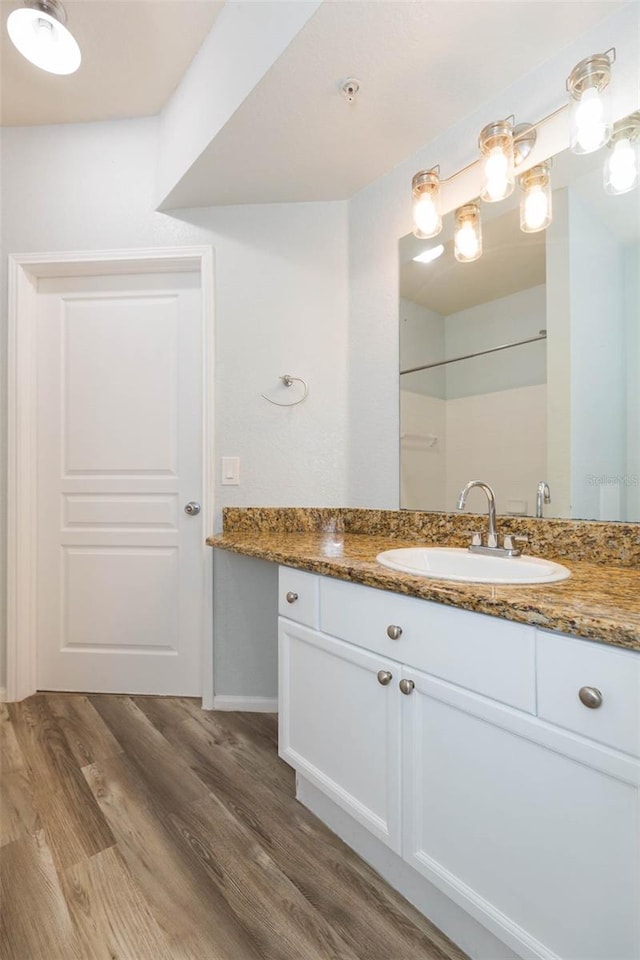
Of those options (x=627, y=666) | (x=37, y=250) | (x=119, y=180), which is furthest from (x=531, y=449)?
(x=37, y=250)

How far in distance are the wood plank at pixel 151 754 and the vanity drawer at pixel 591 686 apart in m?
1.23

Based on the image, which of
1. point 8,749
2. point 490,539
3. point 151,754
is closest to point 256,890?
point 151,754

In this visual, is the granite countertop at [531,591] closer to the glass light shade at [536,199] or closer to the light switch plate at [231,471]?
the light switch plate at [231,471]

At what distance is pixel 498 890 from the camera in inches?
33.8

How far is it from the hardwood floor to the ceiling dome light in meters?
2.38

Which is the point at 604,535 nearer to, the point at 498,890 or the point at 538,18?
the point at 498,890

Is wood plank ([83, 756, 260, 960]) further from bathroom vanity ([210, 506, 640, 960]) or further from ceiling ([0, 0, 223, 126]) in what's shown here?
ceiling ([0, 0, 223, 126])

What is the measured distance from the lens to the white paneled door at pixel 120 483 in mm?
2104

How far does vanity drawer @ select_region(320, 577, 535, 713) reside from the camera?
81cm

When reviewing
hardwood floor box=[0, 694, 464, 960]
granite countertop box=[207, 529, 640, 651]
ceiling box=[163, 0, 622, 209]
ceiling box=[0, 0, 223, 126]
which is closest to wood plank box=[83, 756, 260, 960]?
hardwood floor box=[0, 694, 464, 960]

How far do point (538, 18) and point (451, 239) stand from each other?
0.56 meters

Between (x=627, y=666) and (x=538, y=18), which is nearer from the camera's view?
(x=627, y=666)

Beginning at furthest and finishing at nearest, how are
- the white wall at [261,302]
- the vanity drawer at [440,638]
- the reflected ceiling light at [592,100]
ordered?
the white wall at [261,302] < the reflected ceiling light at [592,100] < the vanity drawer at [440,638]

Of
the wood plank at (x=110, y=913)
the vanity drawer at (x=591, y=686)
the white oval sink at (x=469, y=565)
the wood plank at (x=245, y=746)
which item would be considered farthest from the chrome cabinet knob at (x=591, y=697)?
the wood plank at (x=245, y=746)
